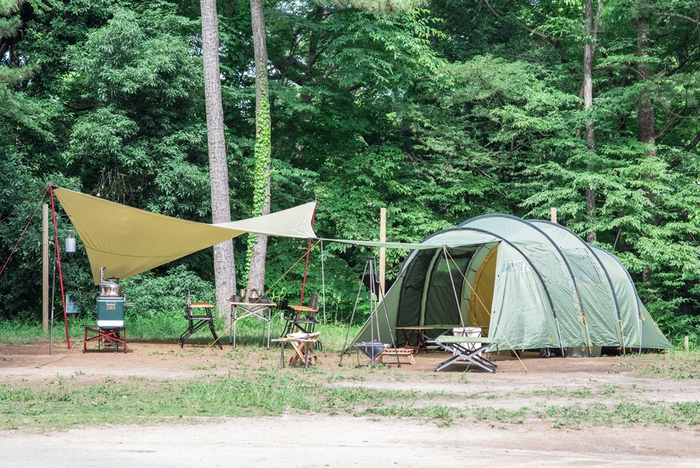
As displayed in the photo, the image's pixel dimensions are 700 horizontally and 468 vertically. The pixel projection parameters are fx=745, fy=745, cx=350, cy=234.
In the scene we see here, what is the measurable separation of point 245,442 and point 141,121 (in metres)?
11.6

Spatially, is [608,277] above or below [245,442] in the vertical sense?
above

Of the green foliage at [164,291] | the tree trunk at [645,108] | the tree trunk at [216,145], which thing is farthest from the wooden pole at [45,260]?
the tree trunk at [645,108]

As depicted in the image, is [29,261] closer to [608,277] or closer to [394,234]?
[394,234]

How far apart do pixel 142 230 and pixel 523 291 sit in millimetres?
5021

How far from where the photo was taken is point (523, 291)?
9.78 m

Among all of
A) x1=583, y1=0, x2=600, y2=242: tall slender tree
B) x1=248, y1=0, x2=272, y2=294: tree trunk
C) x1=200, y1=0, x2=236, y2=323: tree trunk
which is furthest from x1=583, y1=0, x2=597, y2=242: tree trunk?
x1=200, y1=0, x2=236, y2=323: tree trunk

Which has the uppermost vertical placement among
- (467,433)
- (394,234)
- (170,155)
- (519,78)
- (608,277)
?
(519,78)

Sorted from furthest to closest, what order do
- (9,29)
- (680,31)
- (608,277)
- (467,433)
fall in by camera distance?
(680,31)
(9,29)
(608,277)
(467,433)

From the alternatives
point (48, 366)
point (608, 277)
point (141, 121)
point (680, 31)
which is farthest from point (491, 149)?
point (48, 366)

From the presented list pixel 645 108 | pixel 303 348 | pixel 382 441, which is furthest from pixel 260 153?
pixel 382 441

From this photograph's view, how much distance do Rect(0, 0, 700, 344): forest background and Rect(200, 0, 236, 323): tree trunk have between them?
1209mm

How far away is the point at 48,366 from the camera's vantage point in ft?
26.7

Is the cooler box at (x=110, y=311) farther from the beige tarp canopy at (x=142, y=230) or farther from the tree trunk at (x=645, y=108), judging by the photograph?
the tree trunk at (x=645, y=108)

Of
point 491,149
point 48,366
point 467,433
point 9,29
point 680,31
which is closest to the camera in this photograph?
point 467,433
